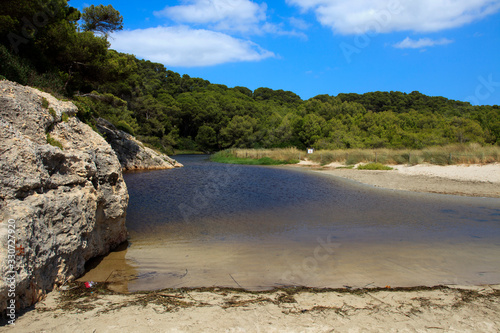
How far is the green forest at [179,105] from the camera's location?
48.2ft

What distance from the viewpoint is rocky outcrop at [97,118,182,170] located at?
83.2 ft

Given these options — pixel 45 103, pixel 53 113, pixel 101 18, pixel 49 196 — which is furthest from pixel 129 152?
pixel 49 196

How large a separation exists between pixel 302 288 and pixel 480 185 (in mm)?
14874

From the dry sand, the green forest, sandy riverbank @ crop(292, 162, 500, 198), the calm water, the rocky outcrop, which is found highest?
the green forest

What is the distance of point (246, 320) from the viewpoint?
3.39 metres

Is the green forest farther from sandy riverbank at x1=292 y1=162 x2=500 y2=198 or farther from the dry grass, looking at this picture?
sandy riverbank at x1=292 y1=162 x2=500 y2=198

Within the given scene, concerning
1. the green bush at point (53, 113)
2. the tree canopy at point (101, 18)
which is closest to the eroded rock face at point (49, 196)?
the green bush at point (53, 113)

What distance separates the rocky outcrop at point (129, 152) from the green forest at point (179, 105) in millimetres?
1947

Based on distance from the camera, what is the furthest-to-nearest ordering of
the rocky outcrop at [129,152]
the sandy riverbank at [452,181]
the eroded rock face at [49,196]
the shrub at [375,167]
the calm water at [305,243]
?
the rocky outcrop at [129,152] → the shrub at [375,167] → the sandy riverbank at [452,181] → the calm water at [305,243] → the eroded rock face at [49,196]

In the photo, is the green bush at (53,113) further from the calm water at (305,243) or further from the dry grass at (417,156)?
the dry grass at (417,156)

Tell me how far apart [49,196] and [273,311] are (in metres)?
3.51

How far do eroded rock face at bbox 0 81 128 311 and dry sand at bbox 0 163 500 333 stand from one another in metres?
0.47

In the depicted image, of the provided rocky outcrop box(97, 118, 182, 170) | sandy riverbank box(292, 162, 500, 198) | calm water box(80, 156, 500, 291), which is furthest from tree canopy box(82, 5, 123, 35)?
sandy riverbank box(292, 162, 500, 198)

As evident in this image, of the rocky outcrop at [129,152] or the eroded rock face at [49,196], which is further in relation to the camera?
the rocky outcrop at [129,152]
